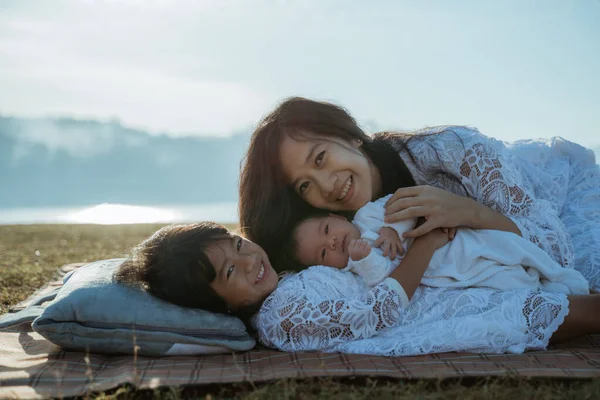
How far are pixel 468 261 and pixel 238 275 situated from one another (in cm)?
129

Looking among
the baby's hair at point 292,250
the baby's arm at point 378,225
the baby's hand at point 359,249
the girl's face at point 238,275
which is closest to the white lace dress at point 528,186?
the baby's arm at point 378,225

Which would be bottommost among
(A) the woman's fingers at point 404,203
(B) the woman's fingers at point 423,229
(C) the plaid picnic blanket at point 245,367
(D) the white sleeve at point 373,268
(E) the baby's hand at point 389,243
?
(C) the plaid picnic blanket at point 245,367

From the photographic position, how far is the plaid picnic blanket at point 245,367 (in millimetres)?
2576

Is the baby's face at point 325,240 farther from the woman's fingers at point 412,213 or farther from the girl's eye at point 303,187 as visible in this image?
the woman's fingers at point 412,213

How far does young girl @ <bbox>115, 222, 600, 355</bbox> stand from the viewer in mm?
3037

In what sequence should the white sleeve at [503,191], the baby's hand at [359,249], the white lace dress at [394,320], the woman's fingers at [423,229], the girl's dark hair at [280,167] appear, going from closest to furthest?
the white lace dress at [394,320]
the baby's hand at [359,249]
the woman's fingers at [423,229]
the white sleeve at [503,191]
the girl's dark hair at [280,167]

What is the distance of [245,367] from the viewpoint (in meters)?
2.82

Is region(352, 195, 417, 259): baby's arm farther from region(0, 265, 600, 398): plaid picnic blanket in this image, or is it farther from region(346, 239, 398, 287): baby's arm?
region(0, 265, 600, 398): plaid picnic blanket

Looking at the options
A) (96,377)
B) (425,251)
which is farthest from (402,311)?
(96,377)

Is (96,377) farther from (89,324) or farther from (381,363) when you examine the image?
(381,363)

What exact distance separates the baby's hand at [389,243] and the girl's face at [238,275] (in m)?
0.64

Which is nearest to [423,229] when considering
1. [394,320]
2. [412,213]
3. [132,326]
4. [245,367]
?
[412,213]

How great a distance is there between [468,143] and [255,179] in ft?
4.61

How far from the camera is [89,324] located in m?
3.15
